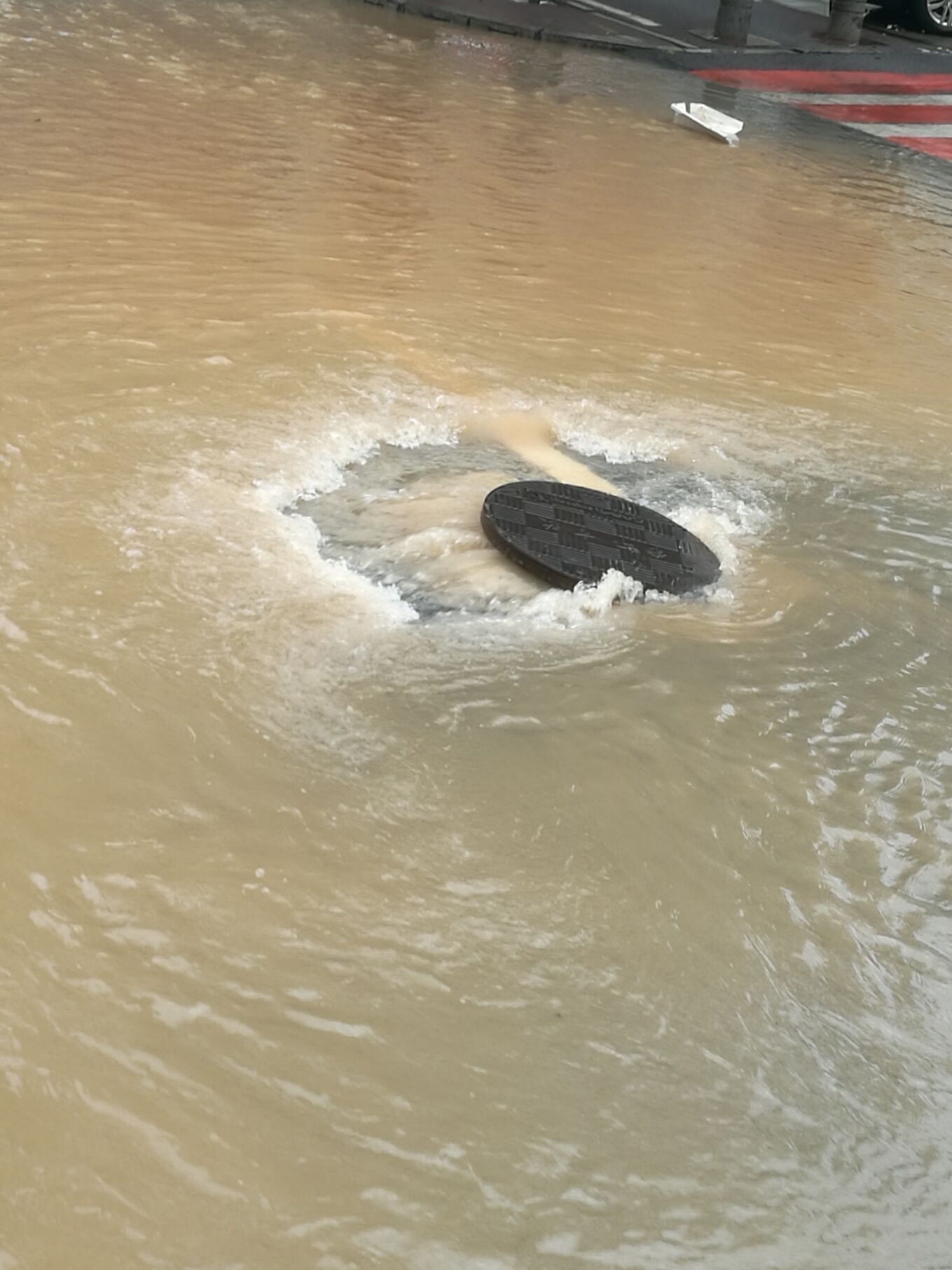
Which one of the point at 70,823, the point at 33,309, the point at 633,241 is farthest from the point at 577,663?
the point at 633,241

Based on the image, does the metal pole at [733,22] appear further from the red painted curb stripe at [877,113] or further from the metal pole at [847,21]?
the red painted curb stripe at [877,113]

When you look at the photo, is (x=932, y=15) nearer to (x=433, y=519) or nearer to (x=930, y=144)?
(x=930, y=144)

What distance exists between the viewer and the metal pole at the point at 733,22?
47.2 feet

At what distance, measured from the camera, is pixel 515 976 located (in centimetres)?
297

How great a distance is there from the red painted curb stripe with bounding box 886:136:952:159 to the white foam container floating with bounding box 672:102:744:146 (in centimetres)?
170

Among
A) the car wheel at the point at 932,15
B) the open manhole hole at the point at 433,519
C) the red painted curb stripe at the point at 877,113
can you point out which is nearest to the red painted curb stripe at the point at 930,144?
the red painted curb stripe at the point at 877,113

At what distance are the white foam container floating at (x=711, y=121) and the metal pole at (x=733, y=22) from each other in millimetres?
3809

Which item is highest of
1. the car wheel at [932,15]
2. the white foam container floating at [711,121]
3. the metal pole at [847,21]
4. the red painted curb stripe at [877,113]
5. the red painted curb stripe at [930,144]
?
the car wheel at [932,15]

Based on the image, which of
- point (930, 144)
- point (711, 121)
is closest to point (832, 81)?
point (930, 144)

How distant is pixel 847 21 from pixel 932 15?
77.1 inches

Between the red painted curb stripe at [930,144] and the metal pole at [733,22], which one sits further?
the metal pole at [733,22]

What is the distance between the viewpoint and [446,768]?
11.6 feet

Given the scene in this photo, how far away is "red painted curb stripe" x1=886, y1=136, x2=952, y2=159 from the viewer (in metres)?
11.8

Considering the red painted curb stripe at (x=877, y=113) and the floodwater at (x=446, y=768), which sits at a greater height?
the red painted curb stripe at (x=877, y=113)
